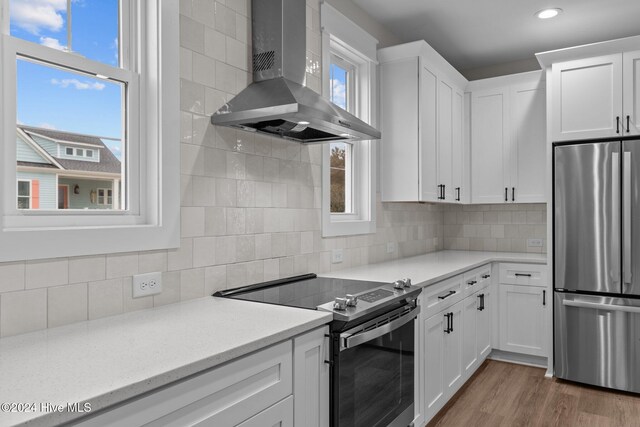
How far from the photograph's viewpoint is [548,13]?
10.8 ft

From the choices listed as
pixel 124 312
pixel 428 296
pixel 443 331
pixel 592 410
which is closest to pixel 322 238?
pixel 428 296

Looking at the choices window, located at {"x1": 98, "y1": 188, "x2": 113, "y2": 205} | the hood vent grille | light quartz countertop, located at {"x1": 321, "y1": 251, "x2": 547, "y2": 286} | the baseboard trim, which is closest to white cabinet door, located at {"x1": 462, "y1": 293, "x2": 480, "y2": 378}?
light quartz countertop, located at {"x1": 321, "y1": 251, "x2": 547, "y2": 286}

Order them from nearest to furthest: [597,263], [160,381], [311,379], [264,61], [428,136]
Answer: [160,381] → [311,379] → [264,61] → [597,263] → [428,136]

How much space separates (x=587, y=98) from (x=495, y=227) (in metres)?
1.56

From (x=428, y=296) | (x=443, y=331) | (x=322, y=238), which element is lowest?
(x=443, y=331)

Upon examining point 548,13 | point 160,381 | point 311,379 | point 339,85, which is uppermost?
point 548,13

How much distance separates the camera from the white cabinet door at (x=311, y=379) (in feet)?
5.05

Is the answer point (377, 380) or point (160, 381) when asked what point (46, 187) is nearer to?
point (160, 381)

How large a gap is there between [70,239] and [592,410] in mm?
3190

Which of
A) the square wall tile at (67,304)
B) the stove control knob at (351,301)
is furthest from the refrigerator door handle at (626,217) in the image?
the square wall tile at (67,304)

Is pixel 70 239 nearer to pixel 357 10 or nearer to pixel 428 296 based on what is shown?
pixel 428 296

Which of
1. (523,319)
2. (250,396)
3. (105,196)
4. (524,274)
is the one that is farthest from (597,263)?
(105,196)

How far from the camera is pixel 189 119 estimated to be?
1.92 metres

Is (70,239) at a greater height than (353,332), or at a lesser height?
greater
